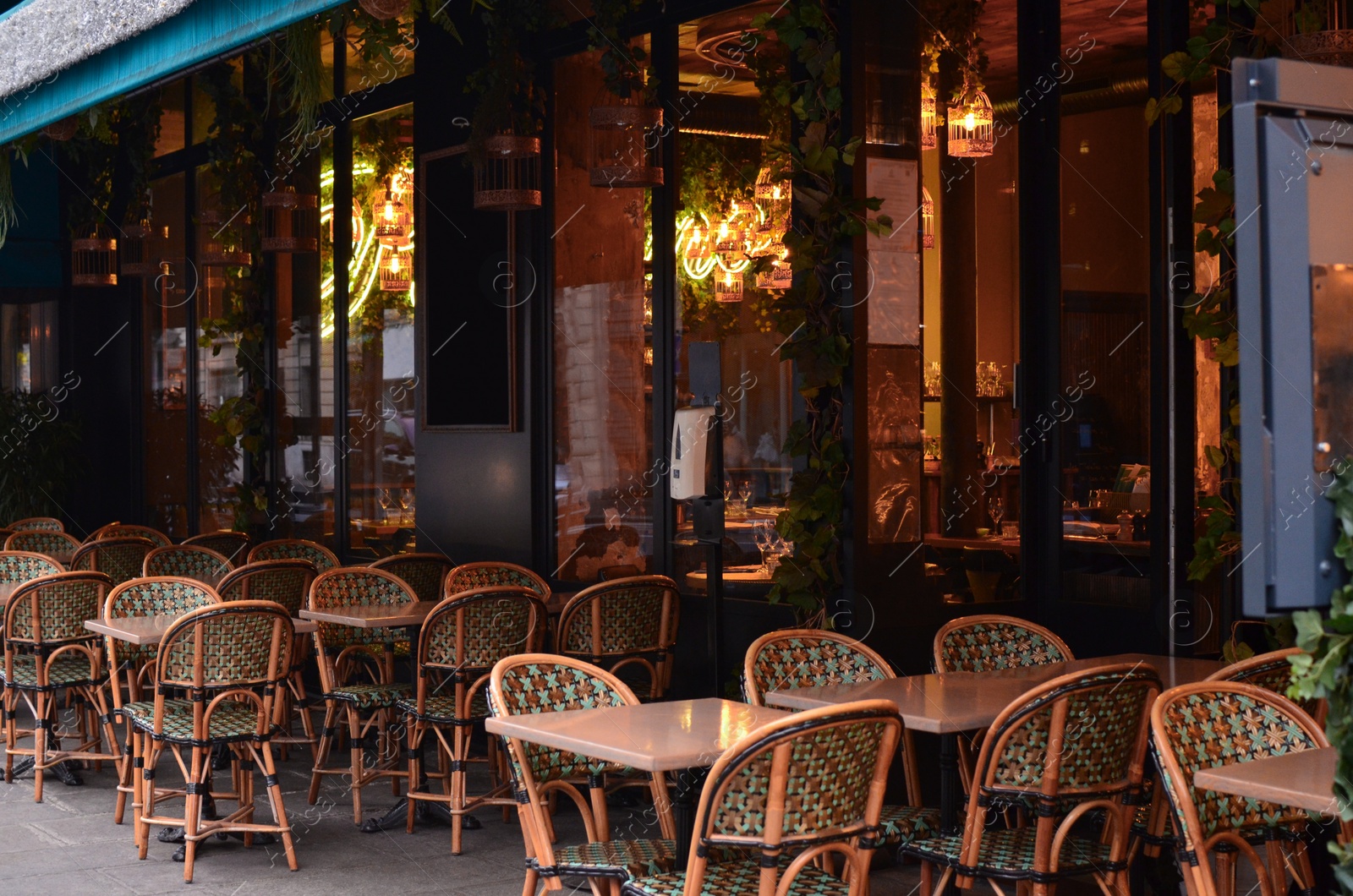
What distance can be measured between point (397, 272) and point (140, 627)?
364cm

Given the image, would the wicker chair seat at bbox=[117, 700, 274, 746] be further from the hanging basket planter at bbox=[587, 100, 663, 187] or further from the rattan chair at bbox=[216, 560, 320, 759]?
the hanging basket planter at bbox=[587, 100, 663, 187]

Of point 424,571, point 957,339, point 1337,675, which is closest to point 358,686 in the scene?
point 424,571

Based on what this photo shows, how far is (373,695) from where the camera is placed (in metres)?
6.22

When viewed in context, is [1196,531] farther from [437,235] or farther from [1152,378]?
[437,235]

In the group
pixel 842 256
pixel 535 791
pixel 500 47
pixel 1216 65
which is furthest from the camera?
pixel 500 47

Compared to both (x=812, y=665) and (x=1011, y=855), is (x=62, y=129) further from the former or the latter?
(x=1011, y=855)

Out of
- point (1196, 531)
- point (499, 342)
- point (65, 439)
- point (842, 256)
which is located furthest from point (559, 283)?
Result: point (65, 439)

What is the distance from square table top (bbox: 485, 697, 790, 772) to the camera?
343 cm

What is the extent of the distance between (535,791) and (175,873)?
85.5 inches

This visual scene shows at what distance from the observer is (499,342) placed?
8.02 m

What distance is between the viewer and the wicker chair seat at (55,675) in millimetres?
6598

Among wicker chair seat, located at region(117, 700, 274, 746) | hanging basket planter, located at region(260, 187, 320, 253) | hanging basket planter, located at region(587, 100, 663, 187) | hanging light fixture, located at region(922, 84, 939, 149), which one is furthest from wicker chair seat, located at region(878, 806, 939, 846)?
hanging basket planter, located at region(260, 187, 320, 253)

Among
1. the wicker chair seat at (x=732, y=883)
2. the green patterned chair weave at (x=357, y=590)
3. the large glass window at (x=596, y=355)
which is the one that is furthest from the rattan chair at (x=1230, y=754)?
the large glass window at (x=596, y=355)

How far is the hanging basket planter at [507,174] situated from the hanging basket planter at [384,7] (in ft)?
7.26
